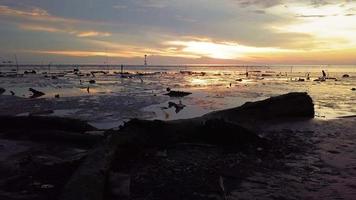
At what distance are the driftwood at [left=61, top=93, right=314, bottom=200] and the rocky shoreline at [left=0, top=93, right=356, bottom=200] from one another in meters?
0.03

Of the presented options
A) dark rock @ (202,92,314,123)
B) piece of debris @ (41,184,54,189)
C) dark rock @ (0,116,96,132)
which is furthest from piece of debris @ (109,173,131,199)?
dark rock @ (202,92,314,123)

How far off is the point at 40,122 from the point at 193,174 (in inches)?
277

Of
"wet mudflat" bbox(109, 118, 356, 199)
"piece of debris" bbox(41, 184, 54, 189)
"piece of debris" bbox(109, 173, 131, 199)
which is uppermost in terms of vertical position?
"piece of debris" bbox(109, 173, 131, 199)

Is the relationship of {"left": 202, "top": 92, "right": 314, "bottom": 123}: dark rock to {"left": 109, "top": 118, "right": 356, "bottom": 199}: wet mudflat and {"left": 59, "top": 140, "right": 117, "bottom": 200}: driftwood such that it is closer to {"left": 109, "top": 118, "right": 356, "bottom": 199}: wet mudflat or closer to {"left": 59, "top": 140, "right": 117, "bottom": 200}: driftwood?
{"left": 109, "top": 118, "right": 356, "bottom": 199}: wet mudflat

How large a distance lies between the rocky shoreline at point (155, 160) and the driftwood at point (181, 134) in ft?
0.09

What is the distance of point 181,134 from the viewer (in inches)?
495

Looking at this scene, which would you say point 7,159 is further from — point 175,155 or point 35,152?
point 175,155

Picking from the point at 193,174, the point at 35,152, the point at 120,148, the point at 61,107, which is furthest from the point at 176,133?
the point at 61,107

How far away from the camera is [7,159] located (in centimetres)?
1077

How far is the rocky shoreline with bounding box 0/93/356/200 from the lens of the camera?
8.25 m

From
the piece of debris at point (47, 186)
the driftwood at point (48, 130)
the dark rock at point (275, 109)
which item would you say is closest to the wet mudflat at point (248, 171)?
the piece of debris at point (47, 186)

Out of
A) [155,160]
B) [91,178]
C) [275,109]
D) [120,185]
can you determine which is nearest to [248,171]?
[155,160]

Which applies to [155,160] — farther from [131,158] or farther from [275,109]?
[275,109]

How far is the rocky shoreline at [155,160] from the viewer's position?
8.25 m
